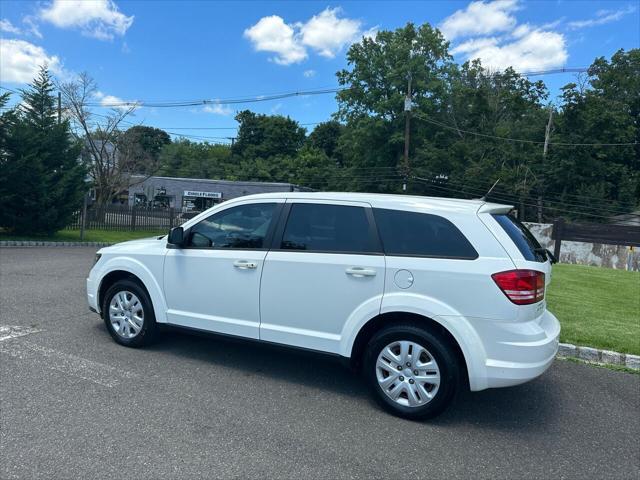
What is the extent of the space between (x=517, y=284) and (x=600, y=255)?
20046 millimetres

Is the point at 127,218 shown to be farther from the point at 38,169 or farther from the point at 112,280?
the point at 112,280

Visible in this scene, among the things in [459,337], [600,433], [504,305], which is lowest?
[600,433]

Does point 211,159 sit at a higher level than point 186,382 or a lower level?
higher

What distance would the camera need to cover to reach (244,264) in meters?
4.37

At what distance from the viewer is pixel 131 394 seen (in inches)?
154

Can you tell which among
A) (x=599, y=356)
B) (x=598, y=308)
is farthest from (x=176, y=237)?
(x=598, y=308)

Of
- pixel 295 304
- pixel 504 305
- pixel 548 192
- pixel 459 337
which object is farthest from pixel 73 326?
pixel 548 192

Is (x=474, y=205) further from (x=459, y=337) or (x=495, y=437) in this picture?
(x=495, y=437)

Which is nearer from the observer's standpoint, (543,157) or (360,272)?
(360,272)

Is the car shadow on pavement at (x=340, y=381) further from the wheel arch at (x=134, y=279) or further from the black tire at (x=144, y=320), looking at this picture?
the wheel arch at (x=134, y=279)

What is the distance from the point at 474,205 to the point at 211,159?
2755 inches

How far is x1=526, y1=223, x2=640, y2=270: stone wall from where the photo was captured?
19625 millimetres

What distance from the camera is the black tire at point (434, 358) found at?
3.56 meters

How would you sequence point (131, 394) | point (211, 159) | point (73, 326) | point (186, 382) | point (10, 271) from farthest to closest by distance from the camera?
point (211, 159), point (10, 271), point (73, 326), point (186, 382), point (131, 394)
